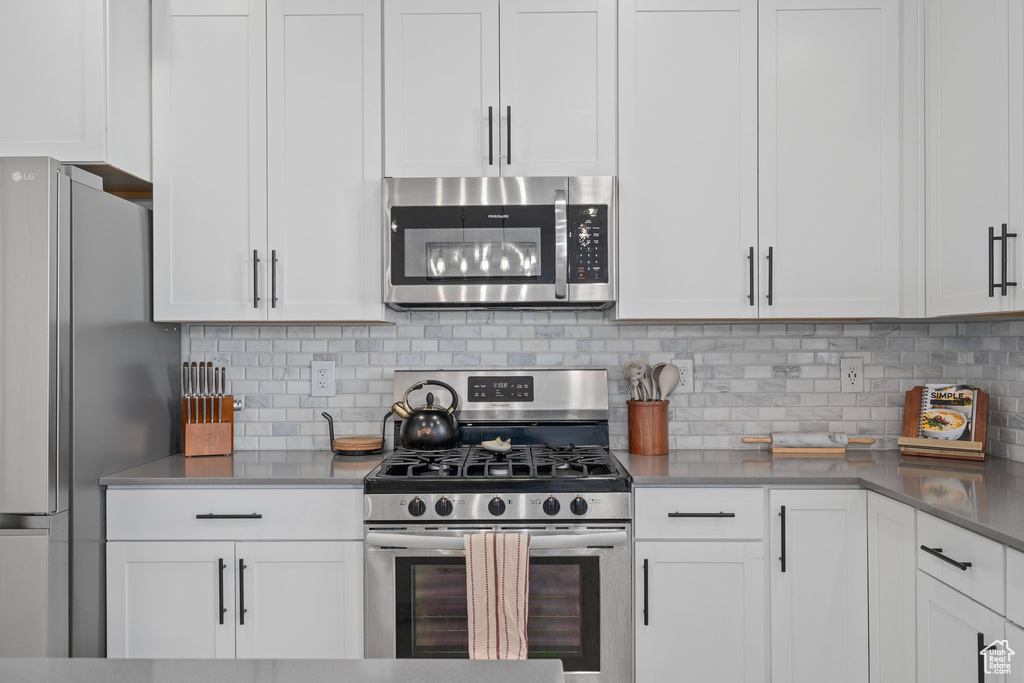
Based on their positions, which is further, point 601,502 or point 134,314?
point 134,314

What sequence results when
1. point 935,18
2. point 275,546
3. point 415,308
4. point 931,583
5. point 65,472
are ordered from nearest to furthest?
point 931,583
point 65,472
point 275,546
point 935,18
point 415,308

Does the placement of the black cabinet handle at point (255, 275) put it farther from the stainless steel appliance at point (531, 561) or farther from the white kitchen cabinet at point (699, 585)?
the white kitchen cabinet at point (699, 585)

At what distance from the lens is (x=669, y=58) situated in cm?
255

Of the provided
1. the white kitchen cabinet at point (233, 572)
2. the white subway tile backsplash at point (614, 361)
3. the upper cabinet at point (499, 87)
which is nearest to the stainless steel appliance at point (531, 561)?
the white kitchen cabinet at point (233, 572)

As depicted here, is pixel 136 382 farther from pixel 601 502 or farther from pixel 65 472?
pixel 601 502

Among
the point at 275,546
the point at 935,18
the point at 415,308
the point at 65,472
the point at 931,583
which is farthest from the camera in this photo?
the point at 415,308

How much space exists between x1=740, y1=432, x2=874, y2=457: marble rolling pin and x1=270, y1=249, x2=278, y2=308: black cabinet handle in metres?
2.00

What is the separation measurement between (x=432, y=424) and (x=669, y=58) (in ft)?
5.31

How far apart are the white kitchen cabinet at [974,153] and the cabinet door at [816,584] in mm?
777

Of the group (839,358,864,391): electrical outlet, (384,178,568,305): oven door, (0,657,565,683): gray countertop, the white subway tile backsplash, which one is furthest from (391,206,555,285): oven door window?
(0,657,565,683): gray countertop

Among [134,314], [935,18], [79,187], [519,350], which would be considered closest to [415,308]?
[519,350]

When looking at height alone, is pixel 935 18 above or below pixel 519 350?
above

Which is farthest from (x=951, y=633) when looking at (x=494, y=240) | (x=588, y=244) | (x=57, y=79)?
(x=57, y=79)

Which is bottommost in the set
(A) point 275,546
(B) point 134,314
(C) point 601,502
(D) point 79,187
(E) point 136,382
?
(A) point 275,546
